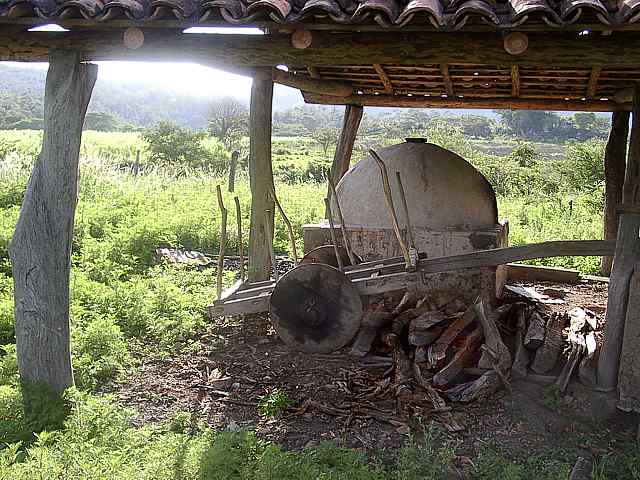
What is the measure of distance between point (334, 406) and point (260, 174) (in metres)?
2.70

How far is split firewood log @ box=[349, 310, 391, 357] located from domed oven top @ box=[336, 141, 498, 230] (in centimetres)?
117

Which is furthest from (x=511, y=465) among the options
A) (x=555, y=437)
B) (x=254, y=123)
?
(x=254, y=123)

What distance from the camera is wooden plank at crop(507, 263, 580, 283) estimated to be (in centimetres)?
979

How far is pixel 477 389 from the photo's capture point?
5.29 meters

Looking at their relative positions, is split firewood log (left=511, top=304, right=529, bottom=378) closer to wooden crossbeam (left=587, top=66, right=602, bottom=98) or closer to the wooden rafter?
wooden crossbeam (left=587, top=66, right=602, bottom=98)

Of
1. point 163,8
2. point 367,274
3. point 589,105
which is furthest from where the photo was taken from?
point 589,105

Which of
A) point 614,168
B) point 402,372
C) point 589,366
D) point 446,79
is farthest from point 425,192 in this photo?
point 614,168

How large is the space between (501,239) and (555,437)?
118 inches

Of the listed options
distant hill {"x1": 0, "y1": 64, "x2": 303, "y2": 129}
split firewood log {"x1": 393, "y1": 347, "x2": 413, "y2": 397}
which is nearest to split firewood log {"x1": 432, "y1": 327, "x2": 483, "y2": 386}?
split firewood log {"x1": 393, "y1": 347, "x2": 413, "y2": 397}

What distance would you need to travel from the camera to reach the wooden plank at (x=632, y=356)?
5.01 meters

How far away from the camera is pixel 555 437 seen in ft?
15.6

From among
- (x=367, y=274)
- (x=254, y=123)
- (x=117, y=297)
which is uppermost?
(x=254, y=123)

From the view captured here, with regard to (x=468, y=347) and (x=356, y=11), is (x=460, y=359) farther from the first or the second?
(x=356, y=11)

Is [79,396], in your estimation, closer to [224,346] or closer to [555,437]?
[224,346]
